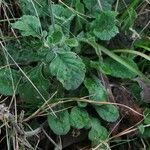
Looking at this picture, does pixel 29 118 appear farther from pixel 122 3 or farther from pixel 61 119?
pixel 122 3

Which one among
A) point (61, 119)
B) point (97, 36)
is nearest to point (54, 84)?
point (61, 119)

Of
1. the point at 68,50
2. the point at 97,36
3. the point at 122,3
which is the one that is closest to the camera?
the point at 68,50

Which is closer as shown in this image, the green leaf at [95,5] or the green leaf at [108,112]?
the green leaf at [108,112]

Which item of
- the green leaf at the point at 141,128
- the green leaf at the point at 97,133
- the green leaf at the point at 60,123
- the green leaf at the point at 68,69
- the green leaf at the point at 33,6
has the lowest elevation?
the green leaf at the point at 97,133

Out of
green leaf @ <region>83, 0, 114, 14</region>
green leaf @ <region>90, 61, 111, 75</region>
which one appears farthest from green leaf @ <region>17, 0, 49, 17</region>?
green leaf @ <region>90, 61, 111, 75</region>

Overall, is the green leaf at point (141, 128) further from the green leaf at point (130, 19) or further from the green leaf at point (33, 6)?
the green leaf at point (33, 6)

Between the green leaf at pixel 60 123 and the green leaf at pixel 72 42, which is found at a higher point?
the green leaf at pixel 72 42

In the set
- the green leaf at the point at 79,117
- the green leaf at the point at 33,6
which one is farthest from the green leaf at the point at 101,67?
the green leaf at the point at 33,6
